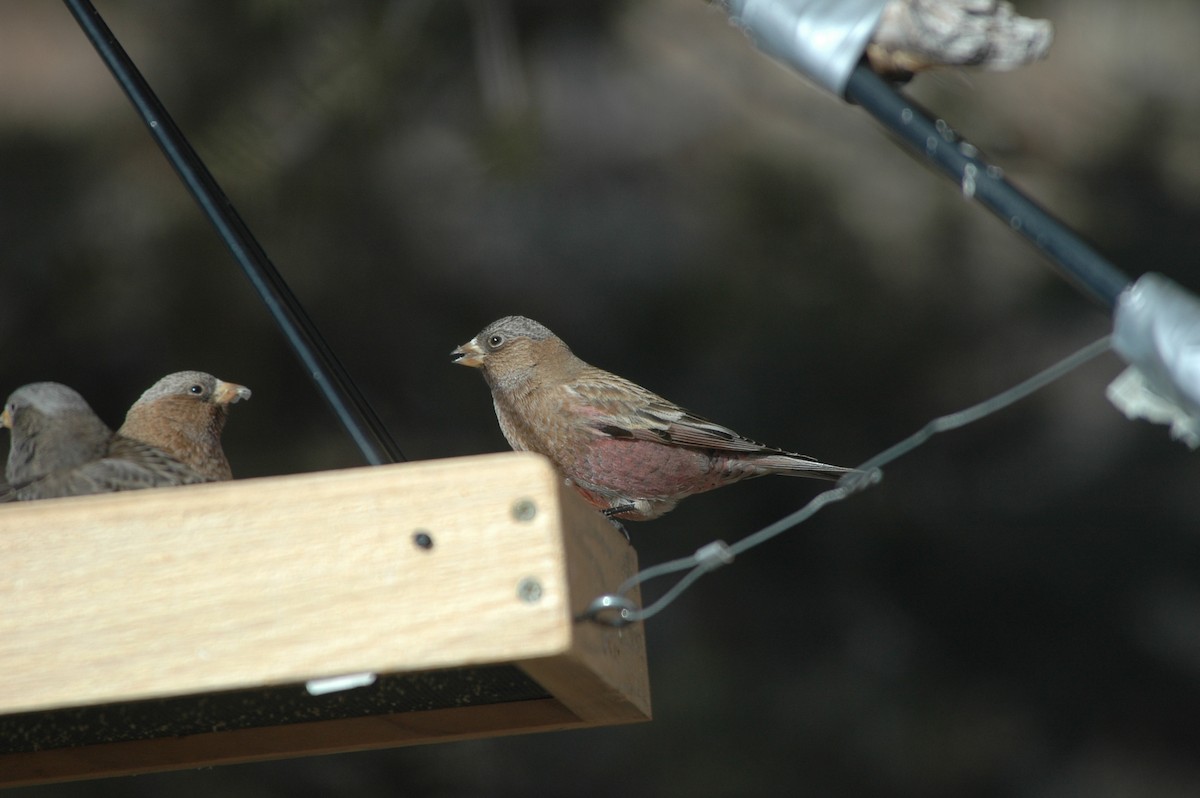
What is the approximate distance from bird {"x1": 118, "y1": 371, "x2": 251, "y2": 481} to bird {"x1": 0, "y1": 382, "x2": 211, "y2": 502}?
8cm

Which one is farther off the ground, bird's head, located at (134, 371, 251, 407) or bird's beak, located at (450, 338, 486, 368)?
bird's beak, located at (450, 338, 486, 368)

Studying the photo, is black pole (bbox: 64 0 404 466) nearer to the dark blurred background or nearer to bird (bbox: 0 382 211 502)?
bird (bbox: 0 382 211 502)

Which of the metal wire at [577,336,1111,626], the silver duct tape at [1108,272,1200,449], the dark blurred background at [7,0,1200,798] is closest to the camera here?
the silver duct tape at [1108,272,1200,449]

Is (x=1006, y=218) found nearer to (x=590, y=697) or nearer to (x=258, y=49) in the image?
(x=590, y=697)

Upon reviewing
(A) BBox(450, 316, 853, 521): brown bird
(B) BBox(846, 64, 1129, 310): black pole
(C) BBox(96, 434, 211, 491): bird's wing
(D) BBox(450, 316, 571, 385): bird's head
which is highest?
(D) BBox(450, 316, 571, 385): bird's head

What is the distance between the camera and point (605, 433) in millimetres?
2068

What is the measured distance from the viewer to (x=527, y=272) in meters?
3.94

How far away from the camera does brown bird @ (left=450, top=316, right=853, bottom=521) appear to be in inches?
81.5

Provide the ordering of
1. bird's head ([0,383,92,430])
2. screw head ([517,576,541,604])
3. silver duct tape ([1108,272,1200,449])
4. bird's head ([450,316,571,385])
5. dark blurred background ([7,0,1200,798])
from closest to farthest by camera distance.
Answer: silver duct tape ([1108,272,1200,449]), screw head ([517,576,541,604]), bird's head ([0,383,92,430]), bird's head ([450,316,571,385]), dark blurred background ([7,0,1200,798])

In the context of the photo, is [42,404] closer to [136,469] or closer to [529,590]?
[136,469]

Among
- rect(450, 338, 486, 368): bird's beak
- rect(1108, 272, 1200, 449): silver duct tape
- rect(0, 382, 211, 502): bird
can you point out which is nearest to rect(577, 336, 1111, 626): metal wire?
rect(1108, 272, 1200, 449): silver duct tape

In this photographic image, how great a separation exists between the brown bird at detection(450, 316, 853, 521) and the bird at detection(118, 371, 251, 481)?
0.39 meters

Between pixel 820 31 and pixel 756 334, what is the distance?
8.54ft

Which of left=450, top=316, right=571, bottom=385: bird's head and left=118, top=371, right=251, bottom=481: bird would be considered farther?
left=450, top=316, right=571, bottom=385: bird's head
